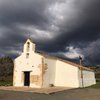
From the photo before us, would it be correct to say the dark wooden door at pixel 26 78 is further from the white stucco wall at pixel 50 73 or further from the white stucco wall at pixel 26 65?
the white stucco wall at pixel 50 73

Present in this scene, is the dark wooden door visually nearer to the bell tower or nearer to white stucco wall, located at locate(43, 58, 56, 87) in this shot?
white stucco wall, located at locate(43, 58, 56, 87)

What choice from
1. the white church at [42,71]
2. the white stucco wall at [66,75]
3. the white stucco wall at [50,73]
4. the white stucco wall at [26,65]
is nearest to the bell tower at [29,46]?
the white church at [42,71]

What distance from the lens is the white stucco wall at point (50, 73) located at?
30.6 metres

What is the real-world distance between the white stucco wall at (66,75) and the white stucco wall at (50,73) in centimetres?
83

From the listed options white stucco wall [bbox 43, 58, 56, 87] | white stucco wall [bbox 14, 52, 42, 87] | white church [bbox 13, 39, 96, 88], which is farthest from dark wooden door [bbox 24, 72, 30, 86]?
white stucco wall [bbox 43, 58, 56, 87]

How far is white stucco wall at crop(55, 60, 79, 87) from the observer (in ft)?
104

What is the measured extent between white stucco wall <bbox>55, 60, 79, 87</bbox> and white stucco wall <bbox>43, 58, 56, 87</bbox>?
0.83m

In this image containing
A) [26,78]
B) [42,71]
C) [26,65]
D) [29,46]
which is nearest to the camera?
[42,71]

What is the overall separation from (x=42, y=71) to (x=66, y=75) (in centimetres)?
447

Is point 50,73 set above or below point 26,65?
below

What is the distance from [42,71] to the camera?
1183 inches

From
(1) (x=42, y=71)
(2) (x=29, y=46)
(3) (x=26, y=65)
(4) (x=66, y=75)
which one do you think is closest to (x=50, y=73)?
(1) (x=42, y=71)

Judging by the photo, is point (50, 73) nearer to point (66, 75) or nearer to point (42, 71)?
point (42, 71)

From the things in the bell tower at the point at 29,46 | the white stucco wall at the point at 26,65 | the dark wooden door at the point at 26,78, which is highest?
the bell tower at the point at 29,46
